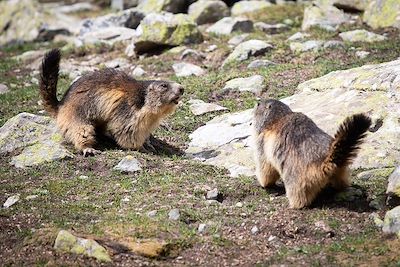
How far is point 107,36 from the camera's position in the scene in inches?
879

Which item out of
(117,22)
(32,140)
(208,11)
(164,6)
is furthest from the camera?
(164,6)

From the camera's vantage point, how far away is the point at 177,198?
1023 cm

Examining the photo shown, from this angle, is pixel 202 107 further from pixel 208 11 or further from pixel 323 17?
pixel 208 11

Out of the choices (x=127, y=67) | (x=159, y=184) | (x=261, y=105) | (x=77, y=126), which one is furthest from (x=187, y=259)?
(x=127, y=67)

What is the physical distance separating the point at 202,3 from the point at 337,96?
11.7 m

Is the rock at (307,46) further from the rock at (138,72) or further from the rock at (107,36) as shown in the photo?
the rock at (107,36)

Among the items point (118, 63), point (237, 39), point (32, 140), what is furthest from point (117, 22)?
point (32, 140)

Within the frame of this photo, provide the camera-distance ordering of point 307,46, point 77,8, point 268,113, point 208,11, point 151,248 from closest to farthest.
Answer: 1. point 151,248
2. point 268,113
3. point 307,46
4. point 208,11
5. point 77,8

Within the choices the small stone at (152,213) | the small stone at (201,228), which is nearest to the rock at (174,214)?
the small stone at (152,213)

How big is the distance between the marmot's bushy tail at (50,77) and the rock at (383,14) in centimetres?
1014

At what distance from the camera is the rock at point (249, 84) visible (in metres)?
15.6

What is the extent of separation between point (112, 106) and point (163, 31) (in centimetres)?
727

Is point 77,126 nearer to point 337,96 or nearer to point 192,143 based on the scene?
point 192,143

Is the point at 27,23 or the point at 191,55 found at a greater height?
the point at 191,55
